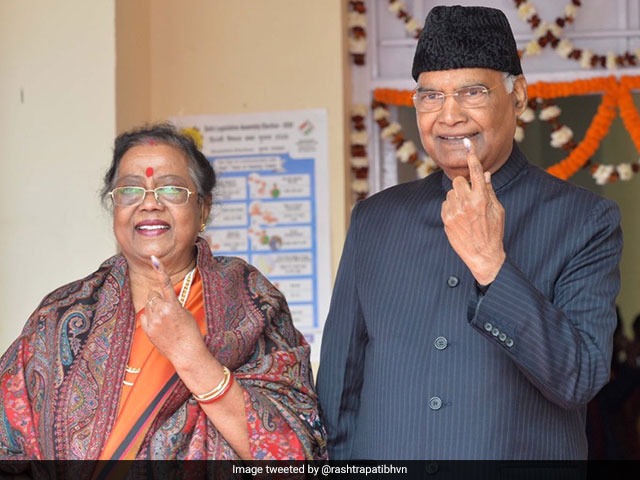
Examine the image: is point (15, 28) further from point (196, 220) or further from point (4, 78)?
point (196, 220)

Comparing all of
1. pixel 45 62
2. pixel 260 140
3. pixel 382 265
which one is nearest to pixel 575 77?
pixel 260 140

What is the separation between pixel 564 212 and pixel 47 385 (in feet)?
4.46

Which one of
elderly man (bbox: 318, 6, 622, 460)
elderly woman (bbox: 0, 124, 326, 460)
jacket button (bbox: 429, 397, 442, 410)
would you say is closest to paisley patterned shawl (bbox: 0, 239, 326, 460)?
elderly woman (bbox: 0, 124, 326, 460)

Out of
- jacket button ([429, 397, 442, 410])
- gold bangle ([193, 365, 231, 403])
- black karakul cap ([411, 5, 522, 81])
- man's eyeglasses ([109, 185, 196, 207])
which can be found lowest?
jacket button ([429, 397, 442, 410])

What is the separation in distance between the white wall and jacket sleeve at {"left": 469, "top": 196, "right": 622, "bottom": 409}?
8.48 ft

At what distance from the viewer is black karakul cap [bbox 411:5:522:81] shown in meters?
2.82

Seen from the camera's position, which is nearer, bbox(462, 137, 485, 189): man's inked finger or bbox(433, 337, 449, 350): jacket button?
bbox(462, 137, 485, 189): man's inked finger

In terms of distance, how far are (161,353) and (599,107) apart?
3.61 m

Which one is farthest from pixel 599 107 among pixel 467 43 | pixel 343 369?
pixel 343 369

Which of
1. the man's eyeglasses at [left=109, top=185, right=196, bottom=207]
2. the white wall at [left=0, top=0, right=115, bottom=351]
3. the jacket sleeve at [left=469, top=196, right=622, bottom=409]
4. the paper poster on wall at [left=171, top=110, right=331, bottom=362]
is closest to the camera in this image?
the jacket sleeve at [left=469, top=196, right=622, bottom=409]

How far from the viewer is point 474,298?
261 cm

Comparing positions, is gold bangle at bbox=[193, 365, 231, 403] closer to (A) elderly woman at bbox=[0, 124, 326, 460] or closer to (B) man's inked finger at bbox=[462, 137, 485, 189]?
(A) elderly woman at bbox=[0, 124, 326, 460]

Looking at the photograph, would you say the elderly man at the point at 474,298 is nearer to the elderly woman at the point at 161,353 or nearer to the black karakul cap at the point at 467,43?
the black karakul cap at the point at 467,43

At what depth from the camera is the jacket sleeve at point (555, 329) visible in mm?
2537
